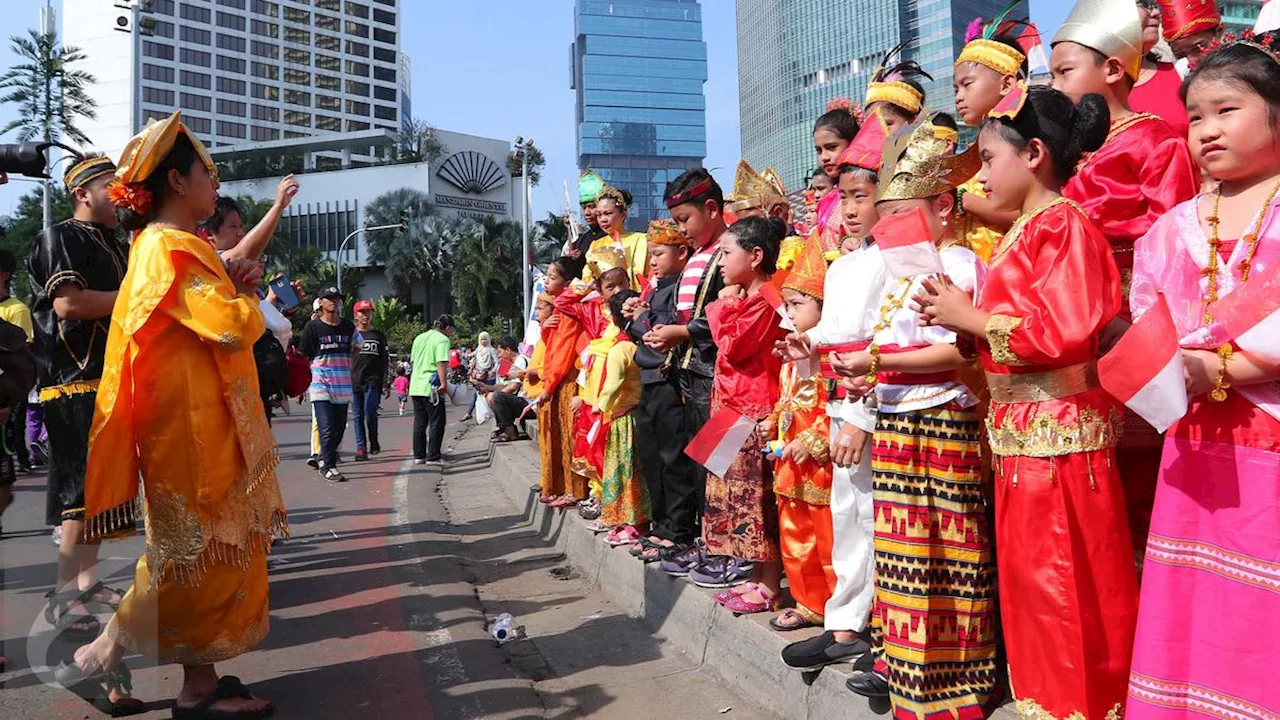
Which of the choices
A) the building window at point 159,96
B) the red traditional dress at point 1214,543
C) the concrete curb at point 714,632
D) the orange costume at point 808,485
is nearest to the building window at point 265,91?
the building window at point 159,96

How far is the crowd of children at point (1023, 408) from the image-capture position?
88.8 inches

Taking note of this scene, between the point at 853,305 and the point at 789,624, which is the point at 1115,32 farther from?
the point at 789,624

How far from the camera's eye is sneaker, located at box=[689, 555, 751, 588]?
4.70 m

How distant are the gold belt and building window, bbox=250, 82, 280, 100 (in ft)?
375

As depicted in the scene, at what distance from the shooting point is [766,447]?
4234 mm

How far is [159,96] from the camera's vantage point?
9562 cm

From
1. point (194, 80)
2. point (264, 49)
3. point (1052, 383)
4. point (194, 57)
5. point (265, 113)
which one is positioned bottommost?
point (1052, 383)

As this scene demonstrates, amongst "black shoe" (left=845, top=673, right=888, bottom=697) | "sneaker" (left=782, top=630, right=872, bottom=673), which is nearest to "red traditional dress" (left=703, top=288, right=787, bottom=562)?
"sneaker" (left=782, top=630, right=872, bottom=673)

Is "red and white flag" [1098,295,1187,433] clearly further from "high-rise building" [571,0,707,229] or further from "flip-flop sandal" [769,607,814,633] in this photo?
"high-rise building" [571,0,707,229]

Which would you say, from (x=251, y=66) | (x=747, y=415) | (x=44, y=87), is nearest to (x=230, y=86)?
(x=251, y=66)

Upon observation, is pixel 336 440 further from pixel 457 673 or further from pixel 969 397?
pixel 969 397

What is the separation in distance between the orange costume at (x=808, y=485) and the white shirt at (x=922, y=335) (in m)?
0.69

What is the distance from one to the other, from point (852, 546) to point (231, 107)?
112m

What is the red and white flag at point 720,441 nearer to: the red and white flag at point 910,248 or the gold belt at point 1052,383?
the red and white flag at point 910,248
